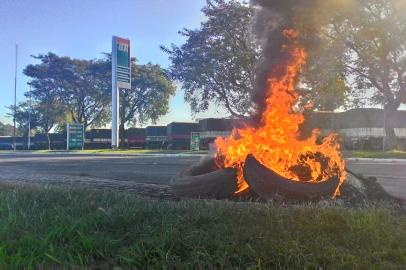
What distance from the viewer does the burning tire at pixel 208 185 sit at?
6.46 metres

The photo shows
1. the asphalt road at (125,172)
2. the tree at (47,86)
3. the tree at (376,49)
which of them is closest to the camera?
the asphalt road at (125,172)

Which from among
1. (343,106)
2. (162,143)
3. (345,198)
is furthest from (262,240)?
(162,143)

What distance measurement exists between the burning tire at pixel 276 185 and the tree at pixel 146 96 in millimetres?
56069

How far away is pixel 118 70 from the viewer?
150ft

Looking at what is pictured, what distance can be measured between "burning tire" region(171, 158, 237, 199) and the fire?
5.6 inches

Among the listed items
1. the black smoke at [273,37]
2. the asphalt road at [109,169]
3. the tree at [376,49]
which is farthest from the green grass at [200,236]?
the tree at [376,49]

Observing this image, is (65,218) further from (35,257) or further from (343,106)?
(343,106)

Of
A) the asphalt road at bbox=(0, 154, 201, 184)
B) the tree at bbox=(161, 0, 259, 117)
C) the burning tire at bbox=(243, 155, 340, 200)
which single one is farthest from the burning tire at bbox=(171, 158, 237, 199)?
the tree at bbox=(161, 0, 259, 117)

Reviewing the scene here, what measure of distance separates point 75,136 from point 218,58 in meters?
18.8

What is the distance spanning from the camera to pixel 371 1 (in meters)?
28.4

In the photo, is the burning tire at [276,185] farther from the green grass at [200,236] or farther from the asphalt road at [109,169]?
the asphalt road at [109,169]

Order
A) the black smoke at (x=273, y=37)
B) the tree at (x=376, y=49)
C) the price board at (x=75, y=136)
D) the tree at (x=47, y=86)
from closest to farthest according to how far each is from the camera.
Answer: the black smoke at (x=273, y=37) → the tree at (x=376, y=49) → the price board at (x=75, y=136) → the tree at (x=47, y=86)

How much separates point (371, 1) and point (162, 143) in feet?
101

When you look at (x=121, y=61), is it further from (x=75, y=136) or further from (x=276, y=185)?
(x=276, y=185)
